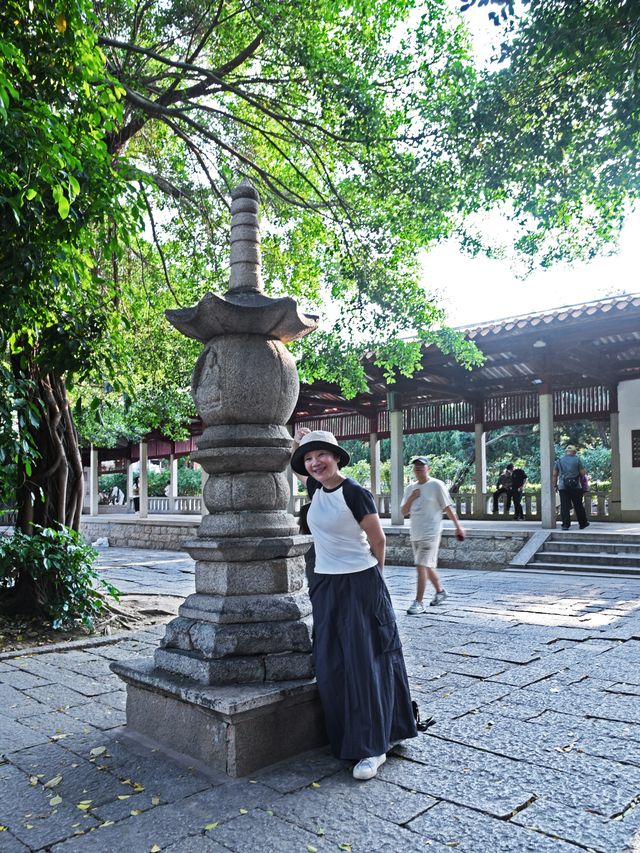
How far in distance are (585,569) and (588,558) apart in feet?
1.16

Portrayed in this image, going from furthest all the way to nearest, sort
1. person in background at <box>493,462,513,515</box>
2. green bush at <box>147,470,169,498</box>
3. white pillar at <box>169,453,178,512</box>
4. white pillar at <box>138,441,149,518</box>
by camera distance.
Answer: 1. green bush at <box>147,470,169,498</box>
2. white pillar at <box>169,453,178,512</box>
3. white pillar at <box>138,441,149,518</box>
4. person in background at <box>493,462,513,515</box>

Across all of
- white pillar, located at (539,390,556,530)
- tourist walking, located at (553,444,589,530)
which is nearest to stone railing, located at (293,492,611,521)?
white pillar, located at (539,390,556,530)

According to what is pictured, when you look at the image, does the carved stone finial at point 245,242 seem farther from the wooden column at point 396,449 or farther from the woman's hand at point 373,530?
the wooden column at point 396,449

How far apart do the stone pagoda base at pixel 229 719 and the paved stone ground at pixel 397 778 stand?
0.09 m

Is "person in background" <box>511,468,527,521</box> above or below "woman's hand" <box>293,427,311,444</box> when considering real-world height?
below

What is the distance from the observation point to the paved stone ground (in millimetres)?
2418

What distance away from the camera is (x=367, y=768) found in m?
2.89

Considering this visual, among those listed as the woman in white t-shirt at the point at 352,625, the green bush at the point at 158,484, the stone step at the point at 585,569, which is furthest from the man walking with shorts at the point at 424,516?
the green bush at the point at 158,484

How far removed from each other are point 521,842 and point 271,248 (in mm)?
8579

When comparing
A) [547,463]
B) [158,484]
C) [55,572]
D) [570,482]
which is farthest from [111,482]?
[55,572]

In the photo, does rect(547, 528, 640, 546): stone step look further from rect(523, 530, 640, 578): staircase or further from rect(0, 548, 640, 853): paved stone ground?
rect(0, 548, 640, 853): paved stone ground

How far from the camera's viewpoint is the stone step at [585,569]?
9.65 meters

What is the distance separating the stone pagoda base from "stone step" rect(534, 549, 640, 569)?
797cm

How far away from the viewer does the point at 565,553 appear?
10773 mm
